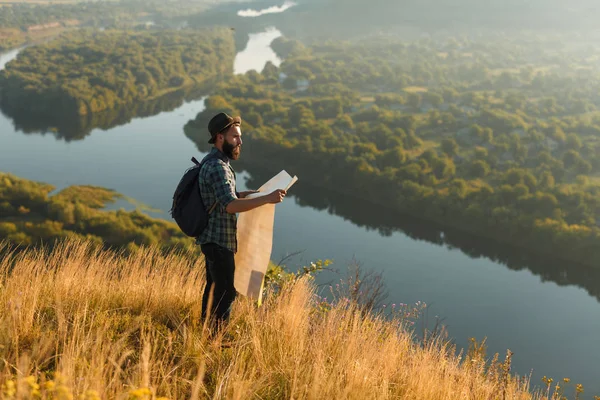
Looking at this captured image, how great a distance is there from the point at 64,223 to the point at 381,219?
23.3 meters

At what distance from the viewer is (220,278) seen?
4469mm

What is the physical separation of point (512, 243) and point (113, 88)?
59.8 m

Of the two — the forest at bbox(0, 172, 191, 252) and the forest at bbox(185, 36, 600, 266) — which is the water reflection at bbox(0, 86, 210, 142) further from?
the forest at bbox(0, 172, 191, 252)

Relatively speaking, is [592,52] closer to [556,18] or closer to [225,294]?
[556,18]

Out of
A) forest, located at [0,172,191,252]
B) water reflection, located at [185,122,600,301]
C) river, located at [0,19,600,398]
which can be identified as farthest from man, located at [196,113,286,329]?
water reflection, located at [185,122,600,301]

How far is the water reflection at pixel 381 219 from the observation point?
37.8 meters

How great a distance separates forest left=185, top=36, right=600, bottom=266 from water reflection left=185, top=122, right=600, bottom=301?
1.26 ft

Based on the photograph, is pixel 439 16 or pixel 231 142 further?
pixel 439 16

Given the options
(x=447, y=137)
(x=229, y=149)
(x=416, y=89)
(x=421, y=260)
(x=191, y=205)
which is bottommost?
(x=421, y=260)

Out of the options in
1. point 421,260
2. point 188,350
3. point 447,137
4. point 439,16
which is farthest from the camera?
point 439,16

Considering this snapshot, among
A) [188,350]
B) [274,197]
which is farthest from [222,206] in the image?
[188,350]

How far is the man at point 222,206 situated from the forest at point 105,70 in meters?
72.2

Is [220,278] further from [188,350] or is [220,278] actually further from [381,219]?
[381,219]

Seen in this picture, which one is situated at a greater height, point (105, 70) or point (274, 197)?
point (105, 70)
